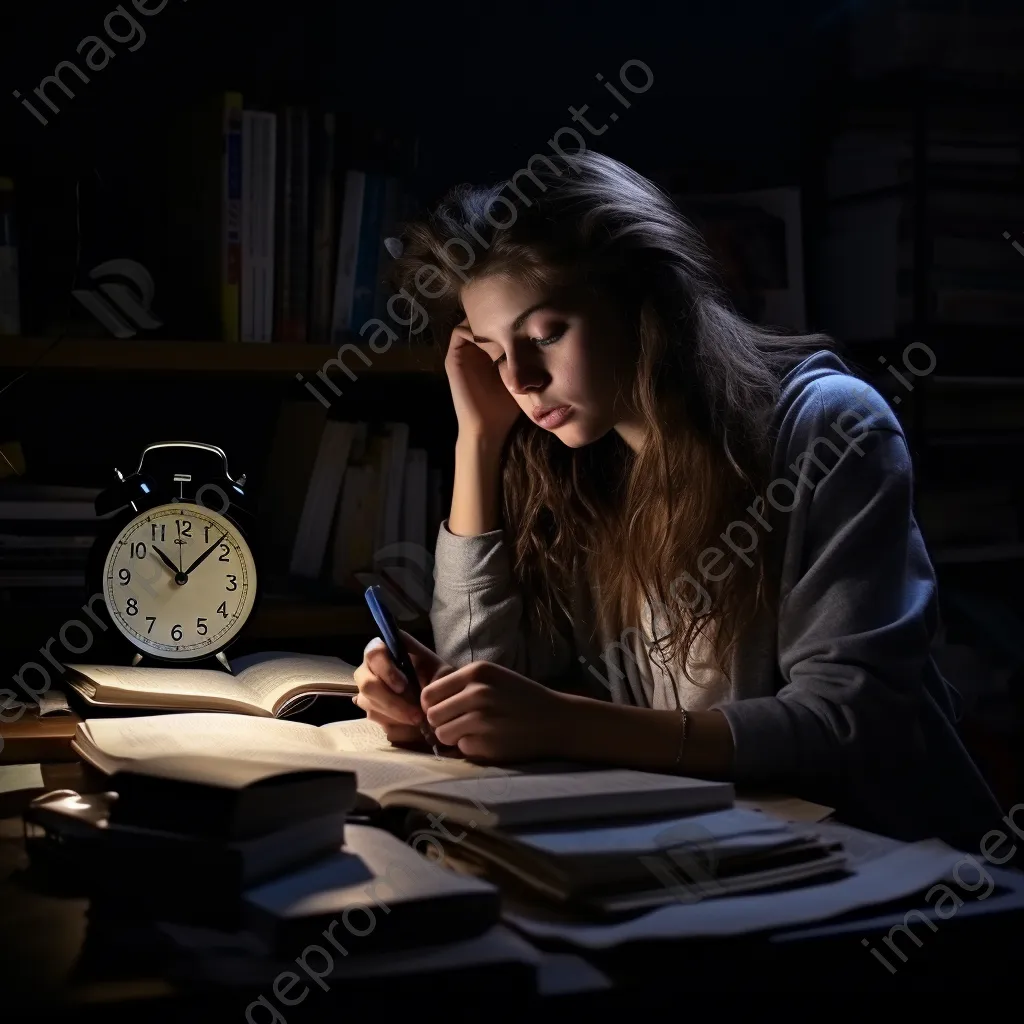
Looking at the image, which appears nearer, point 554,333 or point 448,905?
point 448,905

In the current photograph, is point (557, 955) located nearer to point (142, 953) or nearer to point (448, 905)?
point (448, 905)

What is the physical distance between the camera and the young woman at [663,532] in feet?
3.94

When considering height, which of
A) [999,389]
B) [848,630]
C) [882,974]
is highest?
[999,389]

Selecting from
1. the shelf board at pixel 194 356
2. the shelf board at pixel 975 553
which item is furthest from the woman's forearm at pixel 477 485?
the shelf board at pixel 975 553

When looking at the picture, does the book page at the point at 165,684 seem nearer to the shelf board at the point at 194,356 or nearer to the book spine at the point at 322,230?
the shelf board at the point at 194,356

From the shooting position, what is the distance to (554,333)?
1345 millimetres

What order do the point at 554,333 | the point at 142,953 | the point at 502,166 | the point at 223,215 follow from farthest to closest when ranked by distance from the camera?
the point at 502,166, the point at 223,215, the point at 554,333, the point at 142,953

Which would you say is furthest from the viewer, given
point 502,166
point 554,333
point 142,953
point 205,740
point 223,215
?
point 502,166

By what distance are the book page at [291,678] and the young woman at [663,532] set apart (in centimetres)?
12

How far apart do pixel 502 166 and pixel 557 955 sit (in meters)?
1.51

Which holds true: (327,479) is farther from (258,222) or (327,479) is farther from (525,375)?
(525,375)

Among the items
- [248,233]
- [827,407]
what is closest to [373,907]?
[827,407]

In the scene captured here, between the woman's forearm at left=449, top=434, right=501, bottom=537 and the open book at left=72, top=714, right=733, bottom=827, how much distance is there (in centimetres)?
33

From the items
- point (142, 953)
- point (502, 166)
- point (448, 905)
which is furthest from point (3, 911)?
point (502, 166)
